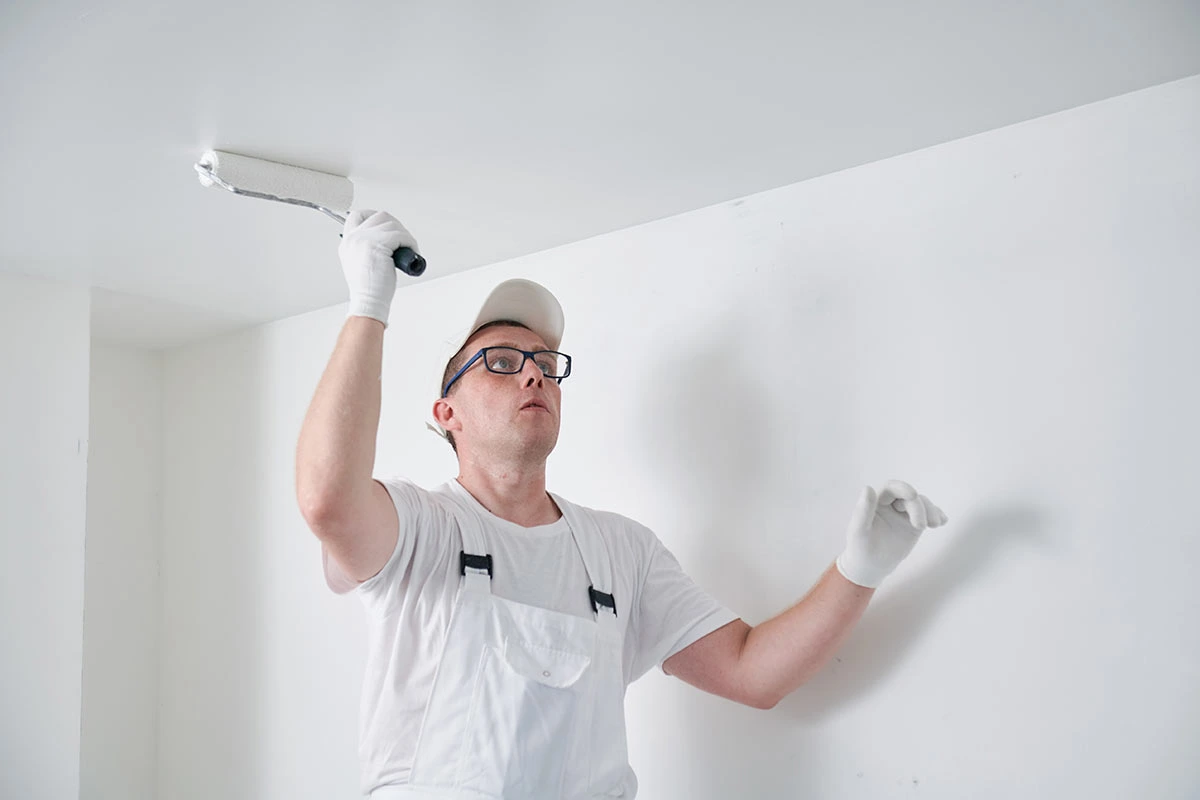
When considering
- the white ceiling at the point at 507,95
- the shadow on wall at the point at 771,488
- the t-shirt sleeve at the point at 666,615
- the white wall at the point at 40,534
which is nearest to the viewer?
the white ceiling at the point at 507,95

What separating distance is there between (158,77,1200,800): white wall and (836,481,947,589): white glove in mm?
117

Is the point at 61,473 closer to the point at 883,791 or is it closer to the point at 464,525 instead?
the point at 464,525

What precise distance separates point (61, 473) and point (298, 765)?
1.05m

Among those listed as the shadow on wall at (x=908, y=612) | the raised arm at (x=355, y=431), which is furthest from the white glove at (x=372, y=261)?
the shadow on wall at (x=908, y=612)

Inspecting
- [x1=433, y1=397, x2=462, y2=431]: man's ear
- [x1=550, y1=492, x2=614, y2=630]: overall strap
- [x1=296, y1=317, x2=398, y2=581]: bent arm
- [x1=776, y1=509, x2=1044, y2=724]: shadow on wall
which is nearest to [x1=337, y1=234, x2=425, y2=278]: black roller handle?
[x1=296, y1=317, x2=398, y2=581]: bent arm

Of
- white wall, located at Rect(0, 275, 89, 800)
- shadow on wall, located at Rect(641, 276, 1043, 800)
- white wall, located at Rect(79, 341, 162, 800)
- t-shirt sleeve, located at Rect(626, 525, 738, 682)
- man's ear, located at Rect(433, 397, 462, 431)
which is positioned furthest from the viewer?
white wall, located at Rect(79, 341, 162, 800)

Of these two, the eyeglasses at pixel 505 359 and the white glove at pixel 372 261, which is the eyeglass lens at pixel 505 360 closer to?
the eyeglasses at pixel 505 359

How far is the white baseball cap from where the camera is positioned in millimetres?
1978

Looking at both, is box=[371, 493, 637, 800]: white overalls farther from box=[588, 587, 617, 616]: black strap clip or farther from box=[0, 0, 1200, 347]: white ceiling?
box=[0, 0, 1200, 347]: white ceiling

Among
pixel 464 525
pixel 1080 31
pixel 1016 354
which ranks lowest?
pixel 464 525

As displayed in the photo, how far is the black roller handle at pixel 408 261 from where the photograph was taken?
1.56 metres

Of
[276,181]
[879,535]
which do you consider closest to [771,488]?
[879,535]

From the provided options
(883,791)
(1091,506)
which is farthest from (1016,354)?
(883,791)

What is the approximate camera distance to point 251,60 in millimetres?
1442
